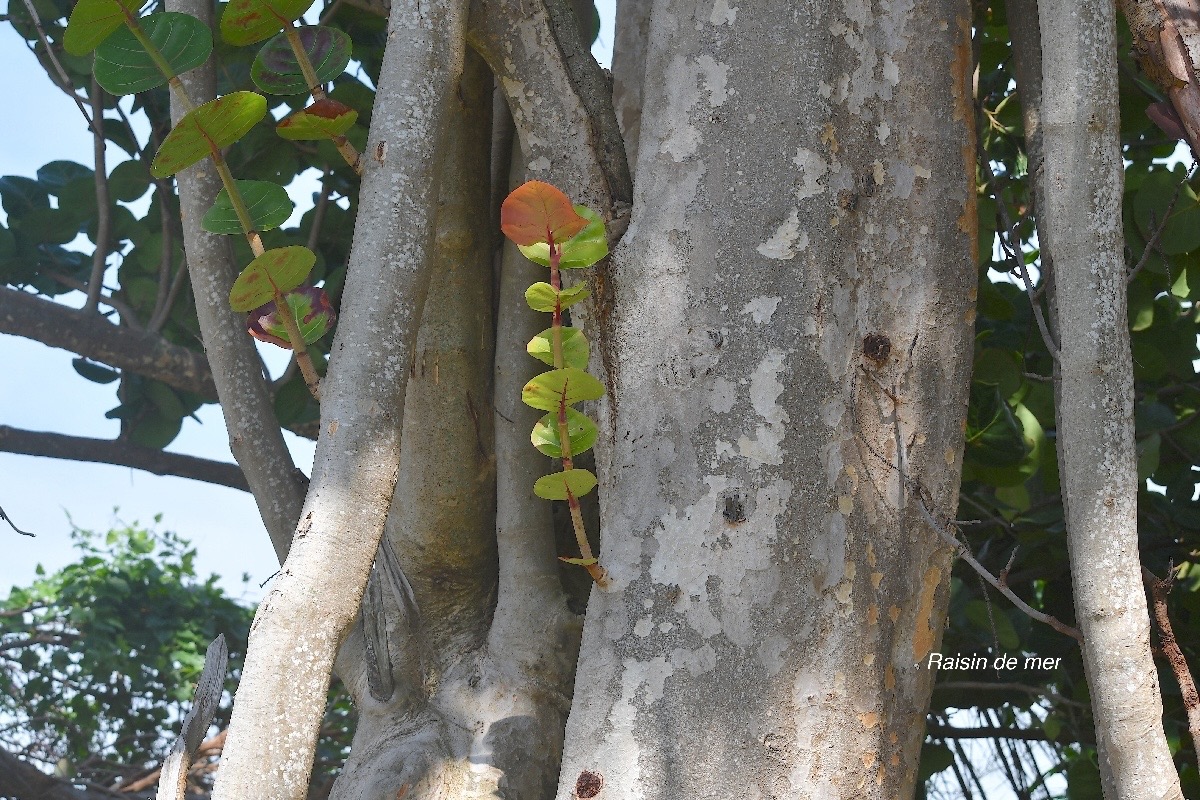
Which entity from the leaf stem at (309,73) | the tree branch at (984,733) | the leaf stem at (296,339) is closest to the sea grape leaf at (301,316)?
the leaf stem at (296,339)

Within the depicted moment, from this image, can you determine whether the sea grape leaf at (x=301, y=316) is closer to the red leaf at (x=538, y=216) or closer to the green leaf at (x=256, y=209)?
the green leaf at (x=256, y=209)

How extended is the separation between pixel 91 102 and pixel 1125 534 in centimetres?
199

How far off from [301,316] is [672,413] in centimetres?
35

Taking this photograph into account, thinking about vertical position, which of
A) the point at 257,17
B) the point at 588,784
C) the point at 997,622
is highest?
the point at 257,17

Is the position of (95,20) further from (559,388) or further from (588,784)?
(588,784)

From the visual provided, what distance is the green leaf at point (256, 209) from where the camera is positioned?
0.98 metres

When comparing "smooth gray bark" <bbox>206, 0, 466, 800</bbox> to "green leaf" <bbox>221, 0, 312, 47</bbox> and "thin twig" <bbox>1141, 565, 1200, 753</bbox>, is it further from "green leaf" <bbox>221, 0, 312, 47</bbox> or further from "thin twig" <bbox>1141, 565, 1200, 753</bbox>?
"thin twig" <bbox>1141, 565, 1200, 753</bbox>

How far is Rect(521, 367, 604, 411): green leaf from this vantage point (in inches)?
35.0

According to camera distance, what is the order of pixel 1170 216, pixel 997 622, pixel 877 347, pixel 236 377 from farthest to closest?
pixel 997 622 < pixel 1170 216 < pixel 236 377 < pixel 877 347

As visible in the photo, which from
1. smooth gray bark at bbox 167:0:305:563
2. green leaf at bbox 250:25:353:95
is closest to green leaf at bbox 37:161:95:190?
smooth gray bark at bbox 167:0:305:563

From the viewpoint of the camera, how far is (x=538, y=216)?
875mm

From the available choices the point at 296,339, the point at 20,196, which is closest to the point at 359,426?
the point at 296,339

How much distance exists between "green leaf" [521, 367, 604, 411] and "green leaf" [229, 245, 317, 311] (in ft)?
0.71

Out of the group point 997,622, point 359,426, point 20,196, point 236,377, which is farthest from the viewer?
point 20,196
